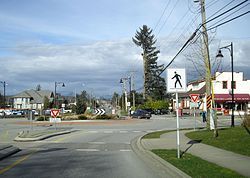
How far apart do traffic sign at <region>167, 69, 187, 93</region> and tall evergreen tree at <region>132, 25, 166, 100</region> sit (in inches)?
3554

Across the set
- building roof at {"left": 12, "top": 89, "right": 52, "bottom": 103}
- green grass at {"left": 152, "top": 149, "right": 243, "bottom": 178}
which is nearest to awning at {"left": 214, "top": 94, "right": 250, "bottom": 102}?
green grass at {"left": 152, "top": 149, "right": 243, "bottom": 178}

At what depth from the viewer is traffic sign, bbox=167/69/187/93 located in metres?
14.7

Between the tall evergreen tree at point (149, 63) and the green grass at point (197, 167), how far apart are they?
91286 mm

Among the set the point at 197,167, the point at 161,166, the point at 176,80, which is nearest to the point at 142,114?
the point at 176,80

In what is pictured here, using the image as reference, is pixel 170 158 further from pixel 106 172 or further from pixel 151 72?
pixel 151 72

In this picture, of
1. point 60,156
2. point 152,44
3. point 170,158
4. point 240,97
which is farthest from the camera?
point 152,44

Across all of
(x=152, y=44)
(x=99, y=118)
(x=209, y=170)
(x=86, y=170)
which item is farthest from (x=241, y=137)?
(x=152, y=44)

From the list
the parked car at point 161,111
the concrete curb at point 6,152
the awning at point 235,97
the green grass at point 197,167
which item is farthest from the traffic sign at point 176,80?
the parked car at point 161,111

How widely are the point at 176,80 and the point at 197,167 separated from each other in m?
4.04

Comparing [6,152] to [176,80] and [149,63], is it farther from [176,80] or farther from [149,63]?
[149,63]

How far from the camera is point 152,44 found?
107m

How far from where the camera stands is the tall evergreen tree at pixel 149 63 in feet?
348

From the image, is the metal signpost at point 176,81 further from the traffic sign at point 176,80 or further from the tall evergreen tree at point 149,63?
the tall evergreen tree at point 149,63

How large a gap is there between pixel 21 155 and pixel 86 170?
17.6ft
